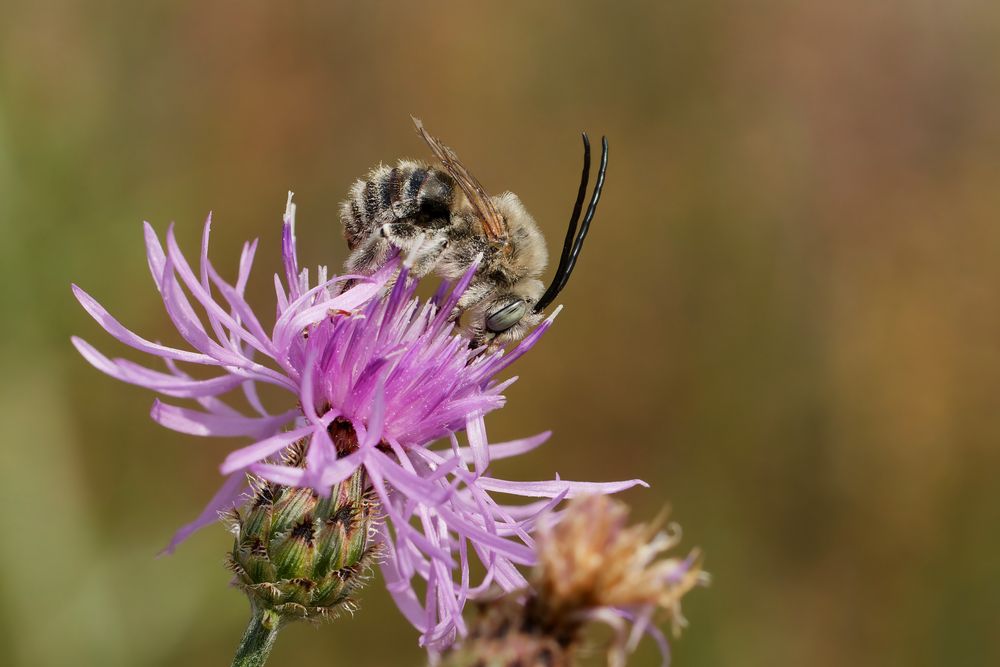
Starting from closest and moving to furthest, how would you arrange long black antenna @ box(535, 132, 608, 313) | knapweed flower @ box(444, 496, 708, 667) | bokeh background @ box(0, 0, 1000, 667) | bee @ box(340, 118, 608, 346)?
knapweed flower @ box(444, 496, 708, 667)
long black antenna @ box(535, 132, 608, 313)
bee @ box(340, 118, 608, 346)
bokeh background @ box(0, 0, 1000, 667)

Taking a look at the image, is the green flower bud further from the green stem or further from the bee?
the bee

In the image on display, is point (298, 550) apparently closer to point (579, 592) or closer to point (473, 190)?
point (579, 592)

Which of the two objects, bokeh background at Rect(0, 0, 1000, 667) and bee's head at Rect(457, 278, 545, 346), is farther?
bokeh background at Rect(0, 0, 1000, 667)

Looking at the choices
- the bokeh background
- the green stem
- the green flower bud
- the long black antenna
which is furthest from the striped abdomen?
the bokeh background

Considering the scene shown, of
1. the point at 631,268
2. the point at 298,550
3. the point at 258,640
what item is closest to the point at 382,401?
the point at 298,550

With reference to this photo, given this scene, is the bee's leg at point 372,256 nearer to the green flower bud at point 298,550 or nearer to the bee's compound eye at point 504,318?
the bee's compound eye at point 504,318

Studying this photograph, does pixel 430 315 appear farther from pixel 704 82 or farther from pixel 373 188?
pixel 704 82
